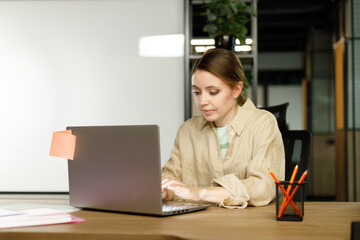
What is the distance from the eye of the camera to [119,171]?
48.3 inches

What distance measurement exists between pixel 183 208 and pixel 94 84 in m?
1.79

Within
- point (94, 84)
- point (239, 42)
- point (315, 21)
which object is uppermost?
point (315, 21)

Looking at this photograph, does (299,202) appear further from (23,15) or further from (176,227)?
(23,15)

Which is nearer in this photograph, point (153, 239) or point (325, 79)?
point (153, 239)

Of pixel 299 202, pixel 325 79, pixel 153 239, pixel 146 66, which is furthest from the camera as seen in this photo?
Result: pixel 325 79

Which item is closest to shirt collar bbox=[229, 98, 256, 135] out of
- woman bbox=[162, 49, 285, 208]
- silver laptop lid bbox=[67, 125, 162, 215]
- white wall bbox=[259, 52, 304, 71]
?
woman bbox=[162, 49, 285, 208]

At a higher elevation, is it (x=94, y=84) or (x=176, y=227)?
(x=94, y=84)

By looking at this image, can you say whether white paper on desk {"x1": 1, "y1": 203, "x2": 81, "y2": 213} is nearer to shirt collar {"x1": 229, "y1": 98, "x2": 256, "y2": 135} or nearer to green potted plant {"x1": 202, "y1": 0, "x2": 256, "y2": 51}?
shirt collar {"x1": 229, "y1": 98, "x2": 256, "y2": 135}

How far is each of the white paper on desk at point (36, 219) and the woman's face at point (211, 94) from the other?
732 mm

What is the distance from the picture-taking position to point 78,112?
2.88 meters

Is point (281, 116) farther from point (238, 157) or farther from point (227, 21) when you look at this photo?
point (227, 21)

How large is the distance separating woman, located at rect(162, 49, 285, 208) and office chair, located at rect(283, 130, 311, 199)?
134 mm

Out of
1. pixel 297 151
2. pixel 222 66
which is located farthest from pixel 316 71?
pixel 222 66

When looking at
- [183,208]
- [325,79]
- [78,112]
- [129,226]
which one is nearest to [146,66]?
[78,112]
